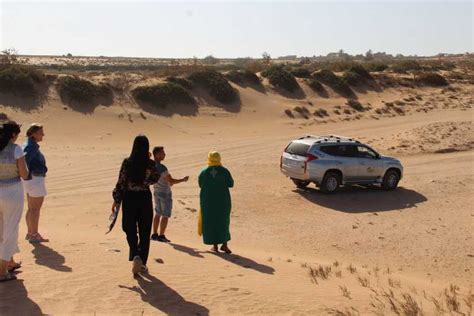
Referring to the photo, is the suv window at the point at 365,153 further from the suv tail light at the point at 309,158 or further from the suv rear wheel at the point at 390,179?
the suv tail light at the point at 309,158

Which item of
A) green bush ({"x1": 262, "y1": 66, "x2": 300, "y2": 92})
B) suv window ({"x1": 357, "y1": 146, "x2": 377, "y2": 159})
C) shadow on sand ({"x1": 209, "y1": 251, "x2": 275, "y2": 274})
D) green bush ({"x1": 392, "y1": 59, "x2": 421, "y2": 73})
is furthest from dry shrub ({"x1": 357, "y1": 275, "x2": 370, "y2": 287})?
green bush ({"x1": 392, "y1": 59, "x2": 421, "y2": 73})

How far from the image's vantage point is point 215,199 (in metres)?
10.4

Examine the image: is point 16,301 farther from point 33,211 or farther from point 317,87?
point 317,87

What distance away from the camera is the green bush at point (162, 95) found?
112 ft

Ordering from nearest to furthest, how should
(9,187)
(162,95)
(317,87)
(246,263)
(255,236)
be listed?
1. (9,187)
2. (246,263)
3. (255,236)
4. (162,95)
5. (317,87)

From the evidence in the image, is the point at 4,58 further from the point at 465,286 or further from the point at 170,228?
the point at 465,286

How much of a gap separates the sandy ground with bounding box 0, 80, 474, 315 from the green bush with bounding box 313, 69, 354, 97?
42.6 ft

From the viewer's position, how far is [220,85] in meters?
38.2

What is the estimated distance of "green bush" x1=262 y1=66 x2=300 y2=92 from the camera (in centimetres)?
4312

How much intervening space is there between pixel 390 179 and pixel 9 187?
1398 cm

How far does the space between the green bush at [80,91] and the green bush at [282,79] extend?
46.2ft

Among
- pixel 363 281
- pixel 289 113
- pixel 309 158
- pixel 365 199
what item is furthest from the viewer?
pixel 289 113

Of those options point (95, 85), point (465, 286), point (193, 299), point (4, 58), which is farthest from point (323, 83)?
point (193, 299)

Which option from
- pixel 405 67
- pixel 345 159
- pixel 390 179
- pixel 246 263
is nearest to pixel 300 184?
pixel 345 159
